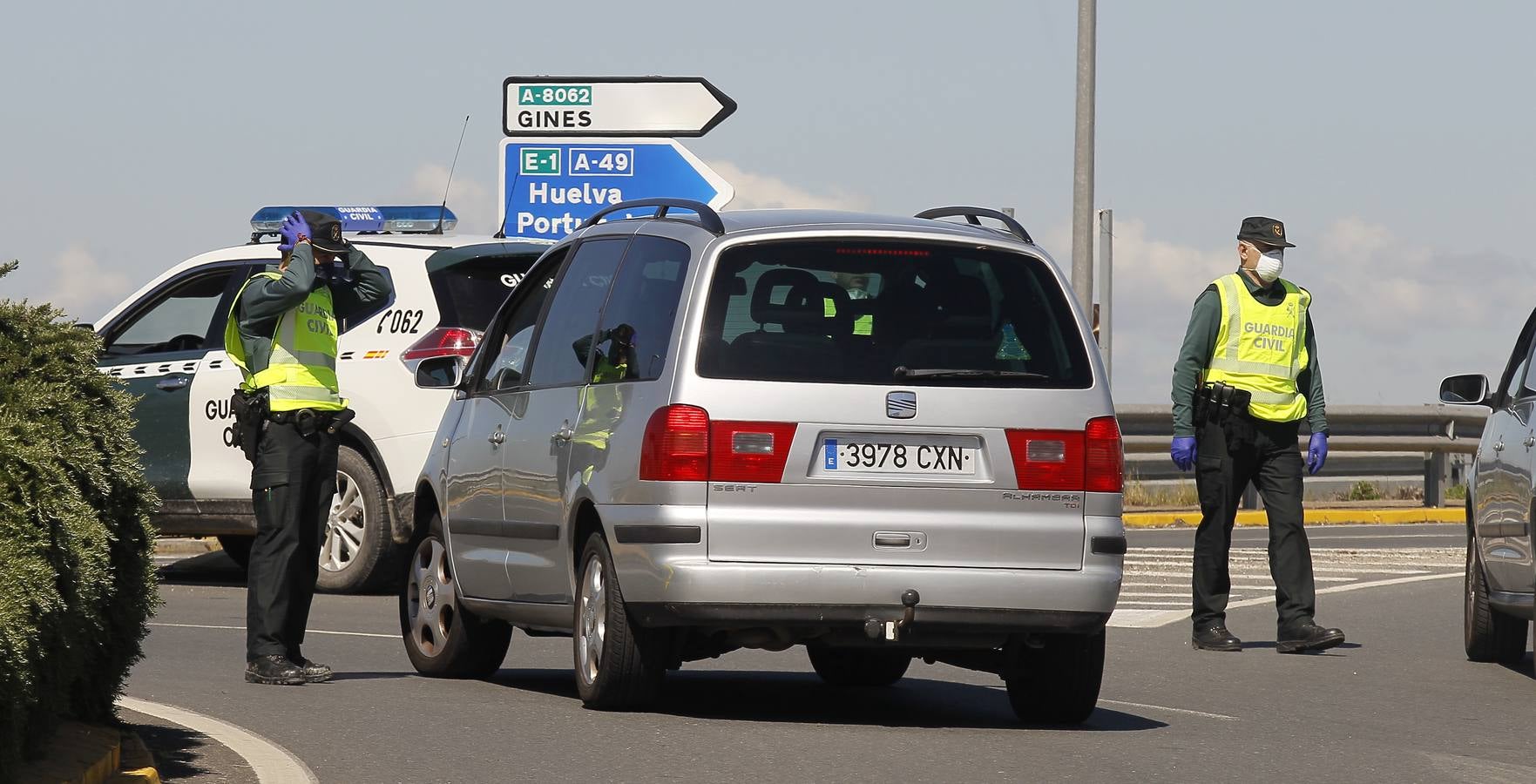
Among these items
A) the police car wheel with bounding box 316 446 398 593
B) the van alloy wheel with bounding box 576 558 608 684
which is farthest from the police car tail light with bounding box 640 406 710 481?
the police car wheel with bounding box 316 446 398 593

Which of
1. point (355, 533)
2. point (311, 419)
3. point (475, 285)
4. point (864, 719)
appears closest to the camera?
point (864, 719)

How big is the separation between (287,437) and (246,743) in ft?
7.29

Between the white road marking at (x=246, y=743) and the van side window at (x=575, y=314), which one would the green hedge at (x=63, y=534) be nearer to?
the white road marking at (x=246, y=743)

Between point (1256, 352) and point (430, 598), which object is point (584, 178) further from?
point (430, 598)

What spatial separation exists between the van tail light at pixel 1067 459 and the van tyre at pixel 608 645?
140cm

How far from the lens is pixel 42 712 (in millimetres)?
6070

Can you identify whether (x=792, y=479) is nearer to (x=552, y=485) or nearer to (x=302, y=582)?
(x=552, y=485)

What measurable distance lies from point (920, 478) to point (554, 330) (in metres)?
1.93

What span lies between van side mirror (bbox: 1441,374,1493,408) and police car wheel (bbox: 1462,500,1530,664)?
0.81 m

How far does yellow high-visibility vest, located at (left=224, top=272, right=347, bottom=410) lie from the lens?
375 inches

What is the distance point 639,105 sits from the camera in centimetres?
1964

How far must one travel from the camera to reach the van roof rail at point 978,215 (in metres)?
8.69

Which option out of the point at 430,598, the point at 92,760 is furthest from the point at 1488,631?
the point at 92,760

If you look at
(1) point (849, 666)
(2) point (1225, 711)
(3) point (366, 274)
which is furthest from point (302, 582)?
(2) point (1225, 711)
